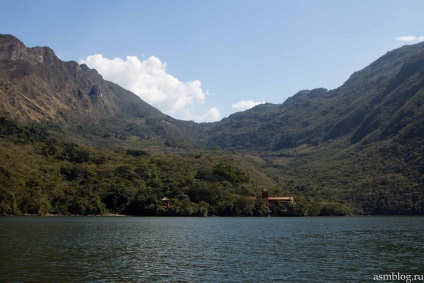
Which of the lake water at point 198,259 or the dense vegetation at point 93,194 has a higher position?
the dense vegetation at point 93,194

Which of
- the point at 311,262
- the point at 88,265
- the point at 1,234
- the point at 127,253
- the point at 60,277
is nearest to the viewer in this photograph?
the point at 60,277

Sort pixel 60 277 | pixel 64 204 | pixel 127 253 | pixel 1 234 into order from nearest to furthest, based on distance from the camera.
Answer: pixel 60 277, pixel 127 253, pixel 1 234, pixel 64 204

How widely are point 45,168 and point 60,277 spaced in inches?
6217

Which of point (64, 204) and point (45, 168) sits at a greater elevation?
point (45, 168)

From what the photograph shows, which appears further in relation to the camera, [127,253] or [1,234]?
[1,234]

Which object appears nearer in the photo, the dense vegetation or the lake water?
the lake water

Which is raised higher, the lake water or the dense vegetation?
the dense vegetation

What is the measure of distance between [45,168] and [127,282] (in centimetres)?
16162

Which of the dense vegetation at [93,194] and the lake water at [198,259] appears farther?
the dense vegetation at [93,194]

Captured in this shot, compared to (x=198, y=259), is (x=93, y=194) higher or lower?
higher

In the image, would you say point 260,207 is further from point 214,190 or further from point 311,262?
point 311,262

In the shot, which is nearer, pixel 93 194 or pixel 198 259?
pixel 198 259

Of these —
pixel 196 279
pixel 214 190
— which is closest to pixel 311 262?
pixel 196 279

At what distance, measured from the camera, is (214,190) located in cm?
19475
